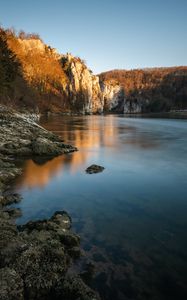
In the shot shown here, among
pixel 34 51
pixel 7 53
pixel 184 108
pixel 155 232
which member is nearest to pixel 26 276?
pixel 155 232

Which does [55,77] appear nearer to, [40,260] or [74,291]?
[40,260]

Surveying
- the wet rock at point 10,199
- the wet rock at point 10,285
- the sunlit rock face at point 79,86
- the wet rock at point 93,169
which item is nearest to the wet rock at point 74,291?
the wet rock at point 10,285

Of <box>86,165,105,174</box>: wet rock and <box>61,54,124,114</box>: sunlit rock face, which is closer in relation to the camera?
<box>86,165,105,174</box>: wet rock

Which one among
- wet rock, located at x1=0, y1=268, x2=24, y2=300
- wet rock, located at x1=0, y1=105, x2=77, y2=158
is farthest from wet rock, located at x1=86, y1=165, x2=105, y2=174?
wet rock, located at x1=0, y1=268, x2=24, y2=300

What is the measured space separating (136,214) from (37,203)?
4.58m

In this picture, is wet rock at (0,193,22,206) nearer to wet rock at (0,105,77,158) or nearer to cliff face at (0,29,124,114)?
wet rock at (0,105,77,158)

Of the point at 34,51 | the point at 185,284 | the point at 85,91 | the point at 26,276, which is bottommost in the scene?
the point at 185,284

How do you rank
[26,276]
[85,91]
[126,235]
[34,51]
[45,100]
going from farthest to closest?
[85,91] < [34,51] < [45,100] < [126,235] < [26,276]

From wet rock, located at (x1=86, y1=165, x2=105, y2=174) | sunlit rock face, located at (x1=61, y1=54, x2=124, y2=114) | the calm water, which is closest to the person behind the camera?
the calm water

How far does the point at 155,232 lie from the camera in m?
9.86

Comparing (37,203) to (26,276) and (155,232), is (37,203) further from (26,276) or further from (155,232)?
(26,276)

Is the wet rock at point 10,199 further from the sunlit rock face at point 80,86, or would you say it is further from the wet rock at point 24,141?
the sunlit rock face at point 80,86

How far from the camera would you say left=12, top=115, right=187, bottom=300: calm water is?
23.8 ft

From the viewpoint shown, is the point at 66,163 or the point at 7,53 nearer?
the point at 66,163
